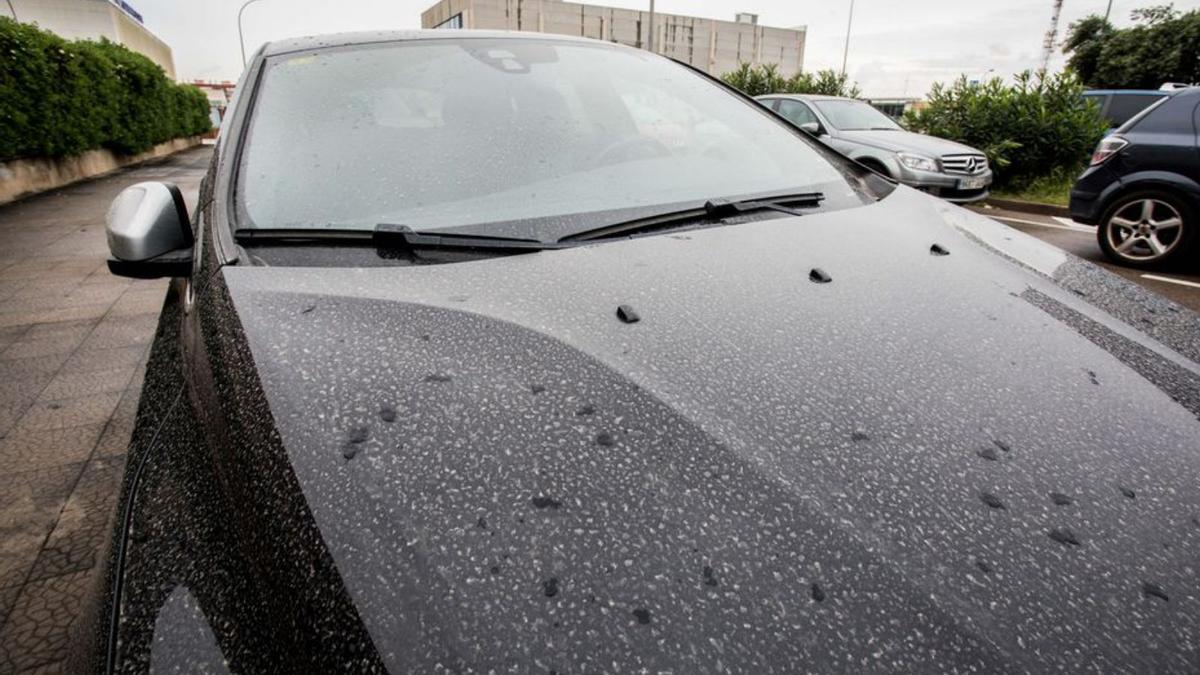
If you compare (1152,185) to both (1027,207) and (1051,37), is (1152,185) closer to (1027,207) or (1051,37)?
(1027,207)

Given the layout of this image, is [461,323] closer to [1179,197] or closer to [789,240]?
[789,240]

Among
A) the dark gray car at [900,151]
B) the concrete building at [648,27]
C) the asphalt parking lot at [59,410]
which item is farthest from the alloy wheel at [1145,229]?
the concrete building at [648,27]

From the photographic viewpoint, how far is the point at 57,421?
8.88 ft

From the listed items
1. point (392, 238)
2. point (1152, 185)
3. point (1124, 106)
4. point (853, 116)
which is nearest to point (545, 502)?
point (392, 238)

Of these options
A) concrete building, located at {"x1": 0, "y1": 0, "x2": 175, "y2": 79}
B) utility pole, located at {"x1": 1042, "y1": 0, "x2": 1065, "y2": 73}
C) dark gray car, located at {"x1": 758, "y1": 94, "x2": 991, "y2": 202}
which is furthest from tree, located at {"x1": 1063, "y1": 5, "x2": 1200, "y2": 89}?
concrete building, located at {"x1": 0, "y1": 0, "x2": 175, "y2": 79}

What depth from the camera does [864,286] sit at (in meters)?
1.20

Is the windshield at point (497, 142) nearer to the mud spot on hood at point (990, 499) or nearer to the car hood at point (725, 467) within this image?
the car hood at point (725, 467)

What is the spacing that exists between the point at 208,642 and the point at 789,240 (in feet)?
3.95

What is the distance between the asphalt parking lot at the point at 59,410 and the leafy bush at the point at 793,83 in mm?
11062

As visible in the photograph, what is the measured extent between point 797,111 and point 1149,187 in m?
4.56

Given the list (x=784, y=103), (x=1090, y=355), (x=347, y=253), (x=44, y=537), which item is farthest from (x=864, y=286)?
(x=784, y=103)

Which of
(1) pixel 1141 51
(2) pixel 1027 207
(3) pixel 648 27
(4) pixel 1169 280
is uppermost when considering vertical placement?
(3) pixel 648 27

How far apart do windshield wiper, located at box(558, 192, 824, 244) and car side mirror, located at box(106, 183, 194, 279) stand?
2.76ft

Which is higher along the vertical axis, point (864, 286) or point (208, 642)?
point (864, 286)
